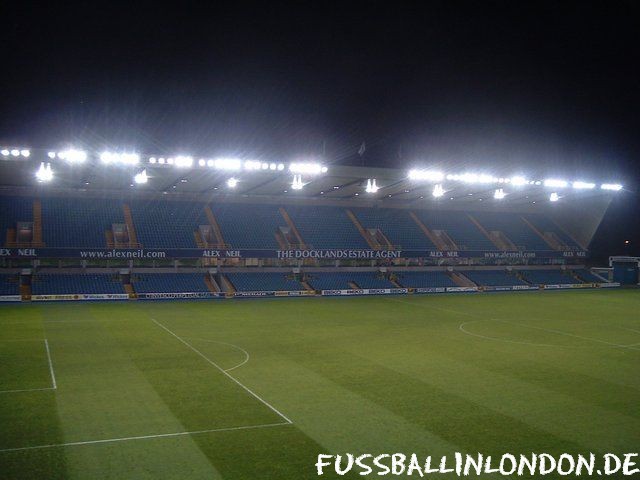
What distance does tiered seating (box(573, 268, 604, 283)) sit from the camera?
4966 centimetres

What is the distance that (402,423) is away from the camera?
10.7 metres

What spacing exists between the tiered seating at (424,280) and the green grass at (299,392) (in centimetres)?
1683

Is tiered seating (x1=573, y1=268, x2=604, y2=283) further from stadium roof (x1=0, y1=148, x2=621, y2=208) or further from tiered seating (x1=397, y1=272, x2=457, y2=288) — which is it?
tiered seating (x1=397, y1=272, x2=457, y2=288)

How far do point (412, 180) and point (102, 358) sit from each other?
26.5 m

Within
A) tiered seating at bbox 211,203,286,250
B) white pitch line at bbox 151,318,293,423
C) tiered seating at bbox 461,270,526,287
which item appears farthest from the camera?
tiered seating at bbox 461,270,526,287

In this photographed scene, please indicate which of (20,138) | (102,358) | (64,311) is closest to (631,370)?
(102,358)

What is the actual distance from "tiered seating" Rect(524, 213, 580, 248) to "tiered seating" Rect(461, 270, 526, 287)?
9.04 m

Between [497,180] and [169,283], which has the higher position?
[497,180]

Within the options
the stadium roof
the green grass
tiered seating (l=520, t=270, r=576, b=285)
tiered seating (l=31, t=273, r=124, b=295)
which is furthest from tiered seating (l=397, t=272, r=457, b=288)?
tiered seating (l=31, t=273, r=124, b=295)

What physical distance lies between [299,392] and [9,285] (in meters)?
26.5

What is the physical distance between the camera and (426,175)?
36.8 m

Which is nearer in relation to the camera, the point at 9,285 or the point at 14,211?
the point at 9,285

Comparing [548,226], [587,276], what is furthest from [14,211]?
[587,276]

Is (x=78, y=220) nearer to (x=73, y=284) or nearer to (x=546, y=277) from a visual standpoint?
(x=73, y=284)
